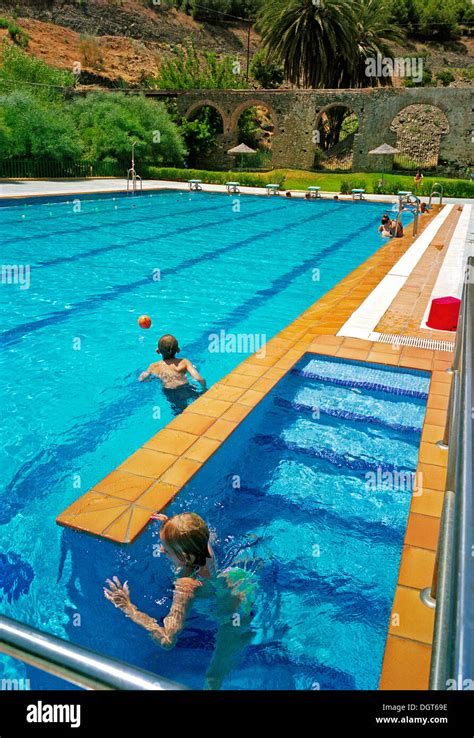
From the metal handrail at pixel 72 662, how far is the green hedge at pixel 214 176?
89.6ft

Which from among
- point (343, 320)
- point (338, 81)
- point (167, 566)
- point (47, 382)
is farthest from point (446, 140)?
point (167, 566)

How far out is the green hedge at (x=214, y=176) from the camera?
89.0 feet

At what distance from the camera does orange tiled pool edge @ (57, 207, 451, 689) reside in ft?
7.37

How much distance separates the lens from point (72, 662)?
100 cm

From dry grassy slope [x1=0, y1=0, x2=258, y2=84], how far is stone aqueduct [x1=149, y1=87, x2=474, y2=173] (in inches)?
649

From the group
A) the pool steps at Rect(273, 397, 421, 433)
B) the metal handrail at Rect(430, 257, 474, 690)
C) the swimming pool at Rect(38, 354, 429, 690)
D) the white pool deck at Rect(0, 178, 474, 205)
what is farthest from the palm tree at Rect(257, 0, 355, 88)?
the metal handrail at Rect(430, 257, 474, 690)

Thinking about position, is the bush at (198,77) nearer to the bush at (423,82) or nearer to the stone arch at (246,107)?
the stone arch at (246,107)

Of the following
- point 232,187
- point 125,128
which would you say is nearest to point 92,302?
point 232,187

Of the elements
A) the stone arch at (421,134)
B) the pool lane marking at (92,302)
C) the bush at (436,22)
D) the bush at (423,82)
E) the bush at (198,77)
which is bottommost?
the pool lane marking at (92,302)

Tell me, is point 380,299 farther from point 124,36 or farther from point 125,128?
point 124,36

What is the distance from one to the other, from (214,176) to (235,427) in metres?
25.6

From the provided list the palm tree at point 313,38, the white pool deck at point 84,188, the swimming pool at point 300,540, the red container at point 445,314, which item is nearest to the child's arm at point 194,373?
the swimming pool at point 300,540

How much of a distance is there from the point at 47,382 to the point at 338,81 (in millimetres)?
35826

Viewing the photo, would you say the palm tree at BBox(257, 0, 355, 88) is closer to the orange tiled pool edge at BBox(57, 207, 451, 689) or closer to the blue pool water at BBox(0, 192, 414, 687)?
the blue pool water at BBox(0, 192, 414, 687)
